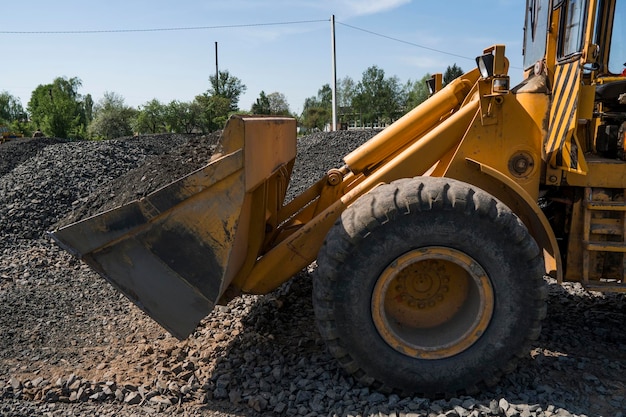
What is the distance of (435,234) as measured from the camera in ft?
9.54

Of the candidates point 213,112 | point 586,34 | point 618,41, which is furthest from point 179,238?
point 213,112

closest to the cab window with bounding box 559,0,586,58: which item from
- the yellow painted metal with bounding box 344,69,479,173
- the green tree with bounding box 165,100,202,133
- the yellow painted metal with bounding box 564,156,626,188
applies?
the yellow painted metal with bounding box 344,69,479,173

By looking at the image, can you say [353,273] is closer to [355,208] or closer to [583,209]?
[355,208]

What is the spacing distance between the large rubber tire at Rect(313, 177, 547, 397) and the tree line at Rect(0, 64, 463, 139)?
95.7ft

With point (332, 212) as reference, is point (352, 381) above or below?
below

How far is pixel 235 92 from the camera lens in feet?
149

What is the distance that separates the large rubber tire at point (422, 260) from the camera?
2.90 m

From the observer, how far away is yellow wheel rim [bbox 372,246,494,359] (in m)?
2.94

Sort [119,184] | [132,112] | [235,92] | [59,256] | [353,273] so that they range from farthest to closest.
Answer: [132,112] → [235,92] → [59,256] → [119,184] → [353,273]

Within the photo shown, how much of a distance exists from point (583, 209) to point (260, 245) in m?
2.11

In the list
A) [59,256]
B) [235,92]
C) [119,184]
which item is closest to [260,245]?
[119,184]

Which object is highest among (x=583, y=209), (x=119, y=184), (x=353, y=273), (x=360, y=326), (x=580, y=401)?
(x=119, y=184)

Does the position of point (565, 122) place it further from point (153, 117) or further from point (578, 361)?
point (153, 117)

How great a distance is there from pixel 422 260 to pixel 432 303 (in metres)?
0.36
